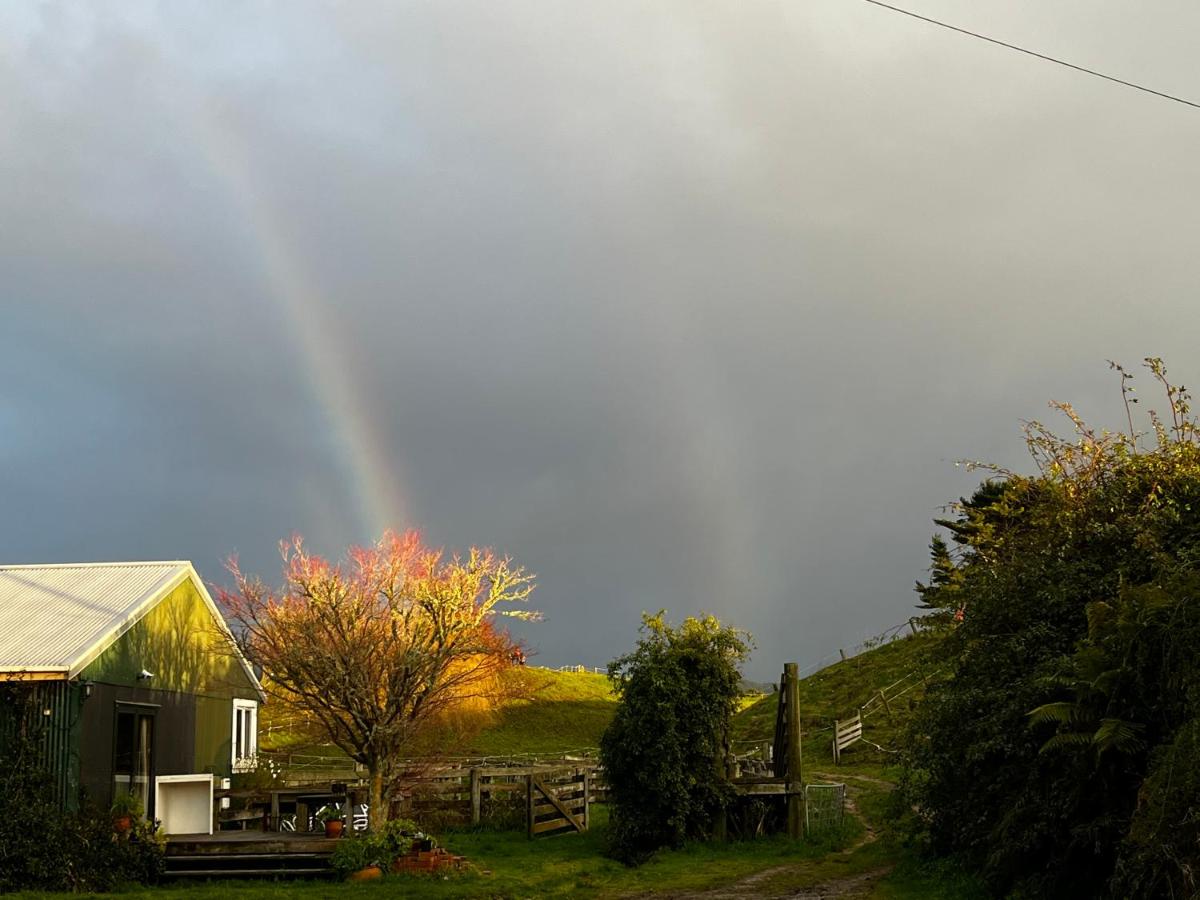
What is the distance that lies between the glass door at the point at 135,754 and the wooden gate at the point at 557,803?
23.6 ft

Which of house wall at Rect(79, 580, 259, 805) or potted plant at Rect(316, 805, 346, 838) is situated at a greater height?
house wall at Rect(79, 580, 259, 805)

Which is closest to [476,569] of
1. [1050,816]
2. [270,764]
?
[270,764]

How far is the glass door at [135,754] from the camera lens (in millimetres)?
19953

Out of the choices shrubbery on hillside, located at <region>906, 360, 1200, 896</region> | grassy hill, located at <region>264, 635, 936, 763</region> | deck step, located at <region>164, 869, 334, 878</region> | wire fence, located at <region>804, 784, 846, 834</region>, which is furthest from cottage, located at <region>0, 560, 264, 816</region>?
grassy hill, located at <region>264, 635, 936, 763</region>

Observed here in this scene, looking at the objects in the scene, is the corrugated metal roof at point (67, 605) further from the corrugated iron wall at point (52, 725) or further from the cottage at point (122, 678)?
the corrugated iron wall at point (52, 725)

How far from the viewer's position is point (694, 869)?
1789 centimetres

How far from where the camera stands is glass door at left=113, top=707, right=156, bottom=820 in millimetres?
19953

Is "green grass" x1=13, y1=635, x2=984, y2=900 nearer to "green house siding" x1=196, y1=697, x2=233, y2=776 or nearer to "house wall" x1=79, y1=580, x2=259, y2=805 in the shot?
"house wall" x1=79, y1=580, x2=259, y2=805

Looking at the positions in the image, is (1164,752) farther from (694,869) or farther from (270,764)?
(270,764)

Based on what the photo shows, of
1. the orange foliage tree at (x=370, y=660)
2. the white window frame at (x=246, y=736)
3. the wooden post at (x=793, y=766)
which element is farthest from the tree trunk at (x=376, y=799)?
the white window frame at (x=246, y=736)

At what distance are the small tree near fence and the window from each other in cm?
1036

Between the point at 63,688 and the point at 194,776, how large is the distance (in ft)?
13.0

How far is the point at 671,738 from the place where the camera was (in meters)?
19.7

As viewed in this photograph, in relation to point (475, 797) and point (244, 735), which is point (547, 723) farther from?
point (475, 797)
